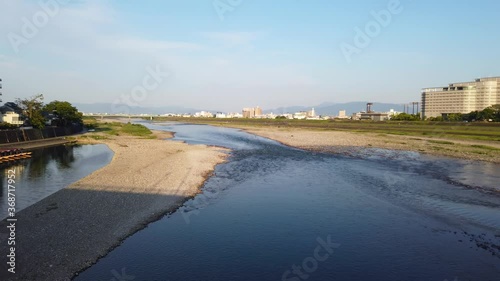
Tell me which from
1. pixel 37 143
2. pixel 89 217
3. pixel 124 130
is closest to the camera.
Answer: pixel 89 217

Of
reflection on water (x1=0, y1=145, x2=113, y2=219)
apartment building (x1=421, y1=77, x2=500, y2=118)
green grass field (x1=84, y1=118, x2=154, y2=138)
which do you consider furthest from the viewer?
apartment building (x1=421, y1=77, x2=500, y2=118)

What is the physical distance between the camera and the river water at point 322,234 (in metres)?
10.1

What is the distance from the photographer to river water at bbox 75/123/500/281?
33.0 feet

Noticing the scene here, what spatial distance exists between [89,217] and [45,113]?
2023 inches

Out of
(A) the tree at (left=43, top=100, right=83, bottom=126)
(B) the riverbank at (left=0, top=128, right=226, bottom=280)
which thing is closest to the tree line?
(A) the tree at (left=43, top=100, right=83, bottom=126)

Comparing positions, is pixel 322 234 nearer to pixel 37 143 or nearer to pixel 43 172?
pixel 43 172

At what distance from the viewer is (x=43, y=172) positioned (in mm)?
24141

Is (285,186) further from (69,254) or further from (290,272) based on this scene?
(69,254)

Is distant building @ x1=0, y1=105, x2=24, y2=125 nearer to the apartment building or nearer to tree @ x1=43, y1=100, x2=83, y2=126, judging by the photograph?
tree @ x1=43, y1=100, x2=83, y2=126

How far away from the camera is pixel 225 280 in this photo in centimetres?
945

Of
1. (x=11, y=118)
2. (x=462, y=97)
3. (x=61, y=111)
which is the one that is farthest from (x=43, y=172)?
(x=462, y=97)

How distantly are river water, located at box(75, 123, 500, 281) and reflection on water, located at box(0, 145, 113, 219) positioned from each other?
25.8 ft

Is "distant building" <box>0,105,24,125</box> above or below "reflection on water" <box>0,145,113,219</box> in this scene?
above

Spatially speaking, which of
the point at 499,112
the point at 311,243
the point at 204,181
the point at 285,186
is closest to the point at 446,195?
the point at 285,186
